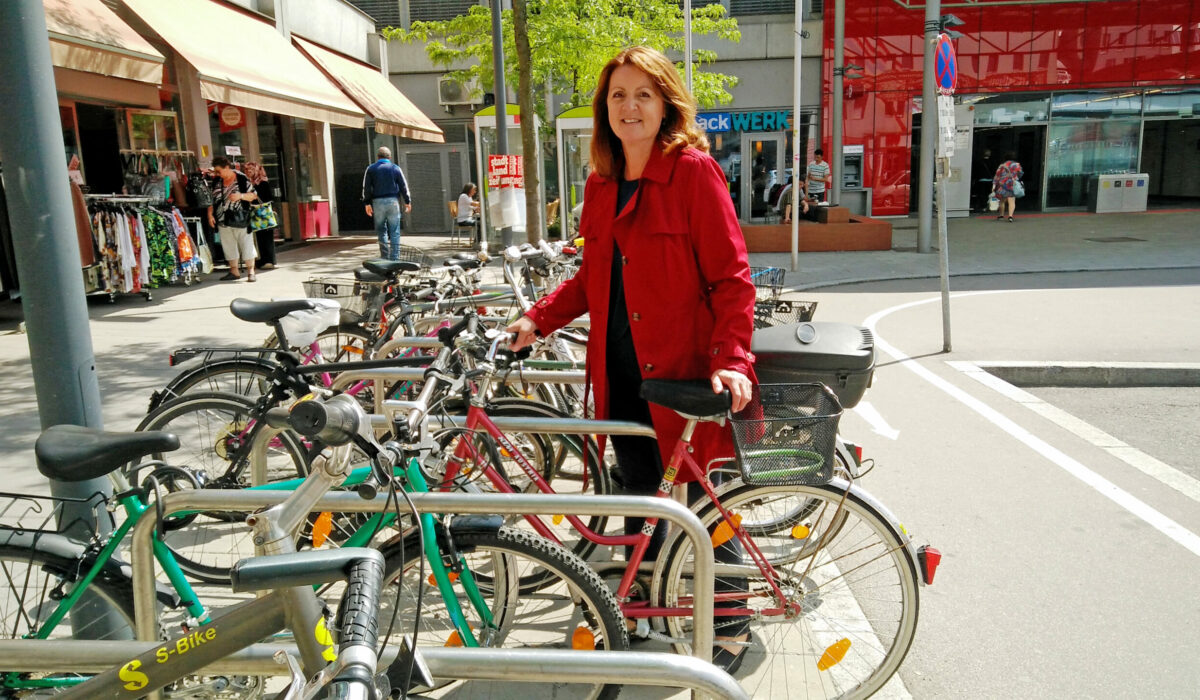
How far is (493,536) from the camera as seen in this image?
8.35ft

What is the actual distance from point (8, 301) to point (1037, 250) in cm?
1703

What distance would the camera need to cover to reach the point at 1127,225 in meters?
21.1

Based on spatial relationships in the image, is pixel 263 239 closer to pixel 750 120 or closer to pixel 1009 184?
pixel 750 120

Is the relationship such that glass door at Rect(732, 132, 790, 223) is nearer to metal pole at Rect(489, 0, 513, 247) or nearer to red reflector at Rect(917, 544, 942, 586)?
metal pole at Rect(489, 0, 513, 247)

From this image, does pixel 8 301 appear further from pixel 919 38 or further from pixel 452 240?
pixel 919 38

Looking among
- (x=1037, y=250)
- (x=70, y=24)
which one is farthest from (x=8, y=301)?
(x=1037, y=250)

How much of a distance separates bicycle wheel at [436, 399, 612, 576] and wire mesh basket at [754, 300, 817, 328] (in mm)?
1583

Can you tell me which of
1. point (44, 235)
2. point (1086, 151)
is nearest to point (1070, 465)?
point (44, 235)

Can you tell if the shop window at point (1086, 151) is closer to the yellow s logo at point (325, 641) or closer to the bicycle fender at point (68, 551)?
the bicycle fender at point (68, 551)

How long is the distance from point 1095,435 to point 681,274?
467 centimetres

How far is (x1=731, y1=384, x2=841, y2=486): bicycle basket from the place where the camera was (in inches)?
106

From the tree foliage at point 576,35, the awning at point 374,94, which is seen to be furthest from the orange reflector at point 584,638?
the awning at point 374,94

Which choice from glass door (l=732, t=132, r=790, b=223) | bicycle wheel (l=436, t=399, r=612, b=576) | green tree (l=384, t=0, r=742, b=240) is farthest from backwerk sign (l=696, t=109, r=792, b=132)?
bicycle wheel (l=436, t=399, r=612, b=576)

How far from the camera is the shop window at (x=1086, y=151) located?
981 inches
